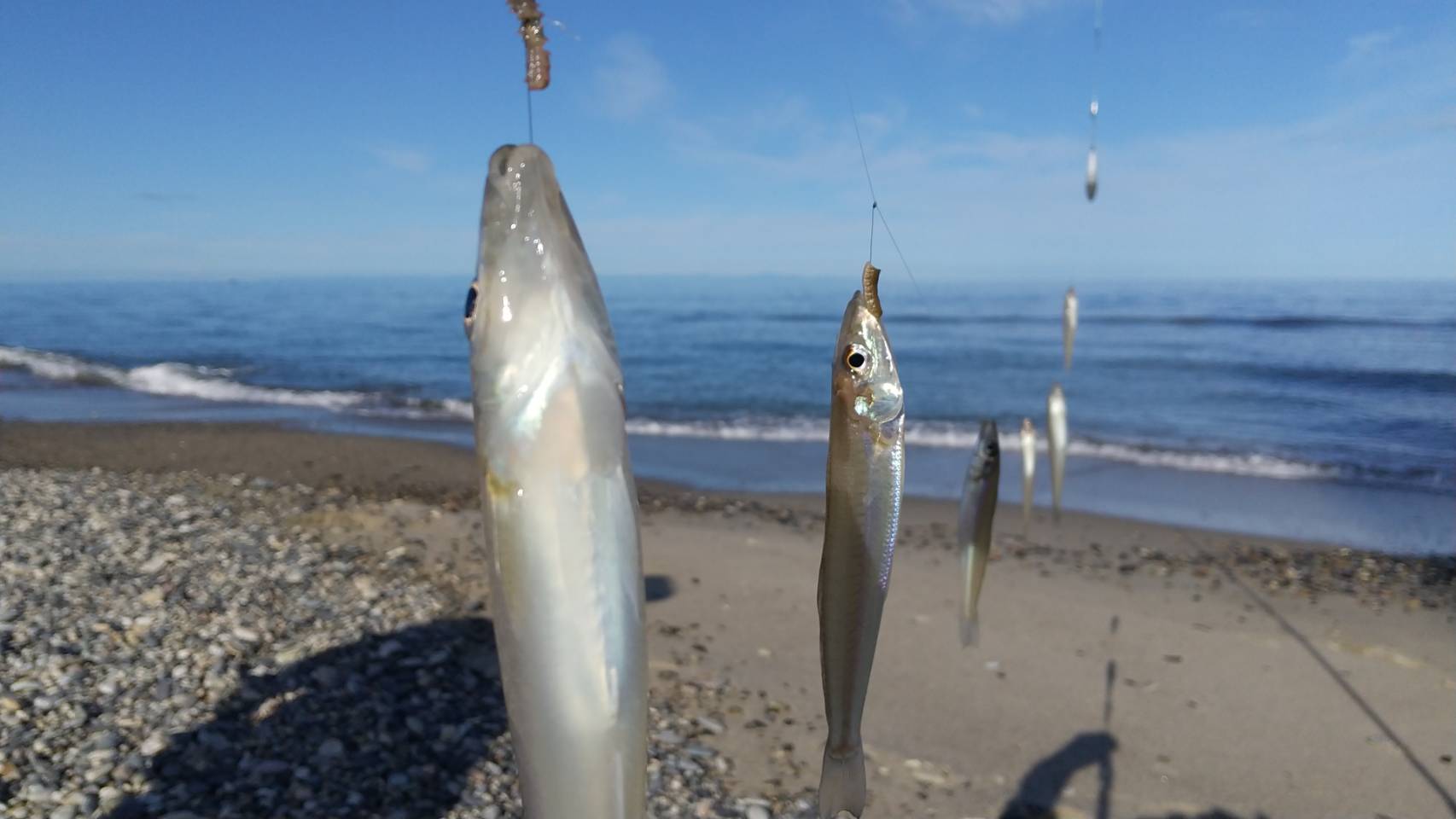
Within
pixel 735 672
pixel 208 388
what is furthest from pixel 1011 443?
pixel 208 388

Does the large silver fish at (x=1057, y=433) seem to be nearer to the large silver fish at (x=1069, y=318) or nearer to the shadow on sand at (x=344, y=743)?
the large silver fish at (x=1069, y=318)

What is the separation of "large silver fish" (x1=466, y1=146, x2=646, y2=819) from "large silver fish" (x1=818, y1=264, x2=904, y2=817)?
470 millimetres

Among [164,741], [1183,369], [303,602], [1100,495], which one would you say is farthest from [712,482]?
[1183,369]

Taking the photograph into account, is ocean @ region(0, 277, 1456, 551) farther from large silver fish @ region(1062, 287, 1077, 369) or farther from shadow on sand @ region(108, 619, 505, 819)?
shadow on sand @ region(108, 619, 505, 819)

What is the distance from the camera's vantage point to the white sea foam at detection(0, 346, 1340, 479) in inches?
637

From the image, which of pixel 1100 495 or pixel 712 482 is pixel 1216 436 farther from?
pixel 712 482

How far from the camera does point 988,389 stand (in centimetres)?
2534

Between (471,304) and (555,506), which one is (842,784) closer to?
(555,506)

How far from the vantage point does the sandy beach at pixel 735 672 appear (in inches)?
200

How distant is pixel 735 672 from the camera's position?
691 centimetres

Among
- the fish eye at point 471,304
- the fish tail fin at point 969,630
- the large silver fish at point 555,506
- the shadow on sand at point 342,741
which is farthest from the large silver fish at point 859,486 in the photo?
the shadow on sand at point 342,741

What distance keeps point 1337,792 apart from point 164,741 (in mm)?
6976

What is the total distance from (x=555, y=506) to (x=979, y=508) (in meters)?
2.28

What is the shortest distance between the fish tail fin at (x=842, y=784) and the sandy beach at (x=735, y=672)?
3.50m
